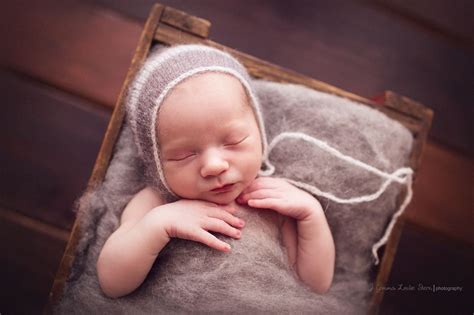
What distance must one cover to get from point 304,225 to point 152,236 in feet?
1.01

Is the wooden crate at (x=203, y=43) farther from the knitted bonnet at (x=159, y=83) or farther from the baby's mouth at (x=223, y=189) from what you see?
the baby's mouth at (x=223, y=189)

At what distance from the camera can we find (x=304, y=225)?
0.83 meters

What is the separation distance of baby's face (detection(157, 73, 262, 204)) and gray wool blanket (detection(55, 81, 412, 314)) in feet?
Result: 0.36

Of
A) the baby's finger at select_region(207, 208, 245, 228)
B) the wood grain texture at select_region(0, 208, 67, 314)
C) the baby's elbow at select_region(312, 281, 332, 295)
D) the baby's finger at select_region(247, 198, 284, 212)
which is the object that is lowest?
the wood grain texture at select_region(0, 208, 67, 314)

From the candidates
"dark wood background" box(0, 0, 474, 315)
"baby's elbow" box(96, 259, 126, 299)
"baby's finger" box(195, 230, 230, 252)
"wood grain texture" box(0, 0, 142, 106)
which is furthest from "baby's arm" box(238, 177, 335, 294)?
"wood grain texture" box(0, 0, 142, 106)

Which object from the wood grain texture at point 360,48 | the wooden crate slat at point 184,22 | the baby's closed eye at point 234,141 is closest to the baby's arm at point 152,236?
the baby's closed eye at point 234,141

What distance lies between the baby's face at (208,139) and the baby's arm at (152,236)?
0.03 metres

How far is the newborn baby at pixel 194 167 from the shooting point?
2.34ft

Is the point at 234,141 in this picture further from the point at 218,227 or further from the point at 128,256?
the point at 128,256

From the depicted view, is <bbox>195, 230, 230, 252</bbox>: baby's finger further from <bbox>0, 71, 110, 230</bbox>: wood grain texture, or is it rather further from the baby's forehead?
<bbox>0, 71, 110, 230</bbox>: wood grain texture

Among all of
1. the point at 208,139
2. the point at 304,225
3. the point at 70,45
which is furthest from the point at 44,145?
the point at 304,225

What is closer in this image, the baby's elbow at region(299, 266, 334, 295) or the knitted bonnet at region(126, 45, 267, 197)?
the knitted bonnet at region(126, 45, 267, 197)

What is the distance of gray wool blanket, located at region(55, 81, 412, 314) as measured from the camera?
754 millimetres

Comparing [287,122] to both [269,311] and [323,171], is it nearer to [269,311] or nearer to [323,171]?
[323,171]
